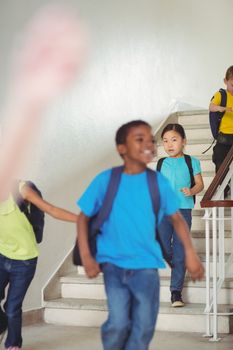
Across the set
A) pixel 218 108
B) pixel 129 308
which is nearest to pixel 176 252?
pixel 218 108

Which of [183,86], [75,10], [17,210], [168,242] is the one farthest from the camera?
[183,86]

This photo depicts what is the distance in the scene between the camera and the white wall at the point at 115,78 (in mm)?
6113

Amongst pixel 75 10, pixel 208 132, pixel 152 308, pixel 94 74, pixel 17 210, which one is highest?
pixel 75 10

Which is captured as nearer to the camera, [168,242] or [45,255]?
[168,242]

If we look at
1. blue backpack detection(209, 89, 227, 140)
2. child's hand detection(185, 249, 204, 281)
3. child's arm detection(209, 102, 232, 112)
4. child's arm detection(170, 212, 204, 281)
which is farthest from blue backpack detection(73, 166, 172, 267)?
blue backpack detection(209, 89, 227, 140)

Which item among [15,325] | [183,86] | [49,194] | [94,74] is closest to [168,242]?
[49,194]

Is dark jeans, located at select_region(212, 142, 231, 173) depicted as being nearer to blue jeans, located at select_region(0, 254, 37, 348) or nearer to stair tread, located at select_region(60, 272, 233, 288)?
stair tread, located at select_region(60, 272, 233, 288)

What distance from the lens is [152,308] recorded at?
3318 millimetres

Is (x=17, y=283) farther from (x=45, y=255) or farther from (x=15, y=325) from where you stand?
(x=45, y=255)

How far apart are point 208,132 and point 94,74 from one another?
1355 mm

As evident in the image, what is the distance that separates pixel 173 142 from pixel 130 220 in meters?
2.32

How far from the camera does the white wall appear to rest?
20.1 feet

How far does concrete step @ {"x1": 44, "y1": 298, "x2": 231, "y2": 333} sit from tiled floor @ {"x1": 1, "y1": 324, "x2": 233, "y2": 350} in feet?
0.33

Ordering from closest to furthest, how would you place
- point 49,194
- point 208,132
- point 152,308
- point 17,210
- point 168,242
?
point 152,308 < point 17,210 < point 168,242 < point 49,194 < point 208,132
